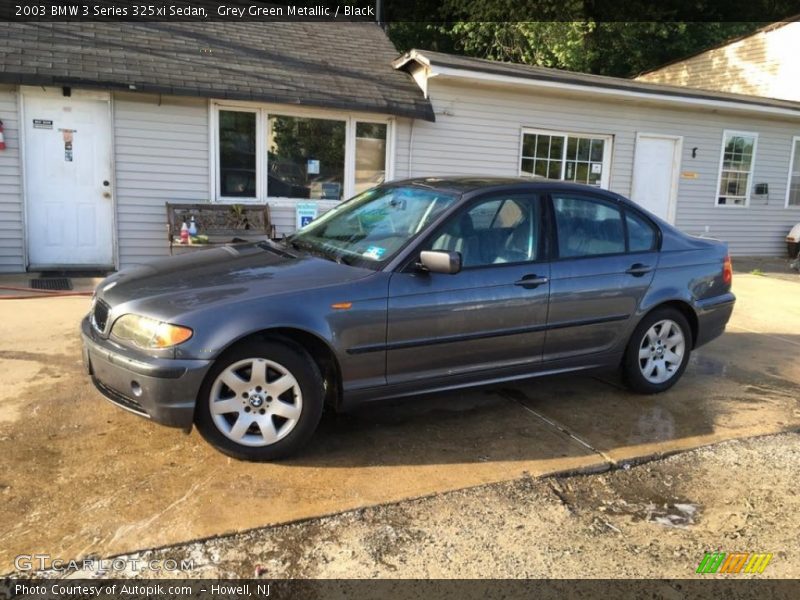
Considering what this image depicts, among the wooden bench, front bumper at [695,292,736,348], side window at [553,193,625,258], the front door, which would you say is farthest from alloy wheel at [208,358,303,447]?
the wooden bench

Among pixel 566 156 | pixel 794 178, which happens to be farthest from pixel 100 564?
pixel 794 178

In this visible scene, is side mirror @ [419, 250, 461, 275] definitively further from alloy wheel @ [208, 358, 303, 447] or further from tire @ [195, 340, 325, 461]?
alloy wheel @ [208, 358, 303, 447]

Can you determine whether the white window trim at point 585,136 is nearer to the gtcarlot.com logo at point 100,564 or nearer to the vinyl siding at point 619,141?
the vinyl siding at point 619,141

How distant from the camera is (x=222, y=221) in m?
9.20

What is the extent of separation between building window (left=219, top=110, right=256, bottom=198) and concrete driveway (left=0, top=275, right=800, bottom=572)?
4.27 metres

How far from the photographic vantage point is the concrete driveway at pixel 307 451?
3037mm

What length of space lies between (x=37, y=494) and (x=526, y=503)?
2413 millimetres

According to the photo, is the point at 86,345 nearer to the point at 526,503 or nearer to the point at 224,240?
the point at 526,503

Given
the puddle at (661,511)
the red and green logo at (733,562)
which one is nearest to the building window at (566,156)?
the puddle at (661,511)

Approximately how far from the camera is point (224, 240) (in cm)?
906

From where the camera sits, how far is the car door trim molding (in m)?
3.70

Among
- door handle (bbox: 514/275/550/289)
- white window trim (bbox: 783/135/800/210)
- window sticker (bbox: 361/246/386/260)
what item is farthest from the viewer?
white window trim (bbox: 783/135/800/210)

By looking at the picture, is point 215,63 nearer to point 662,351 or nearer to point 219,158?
point 219,158

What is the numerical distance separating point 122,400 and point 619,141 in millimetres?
10692
